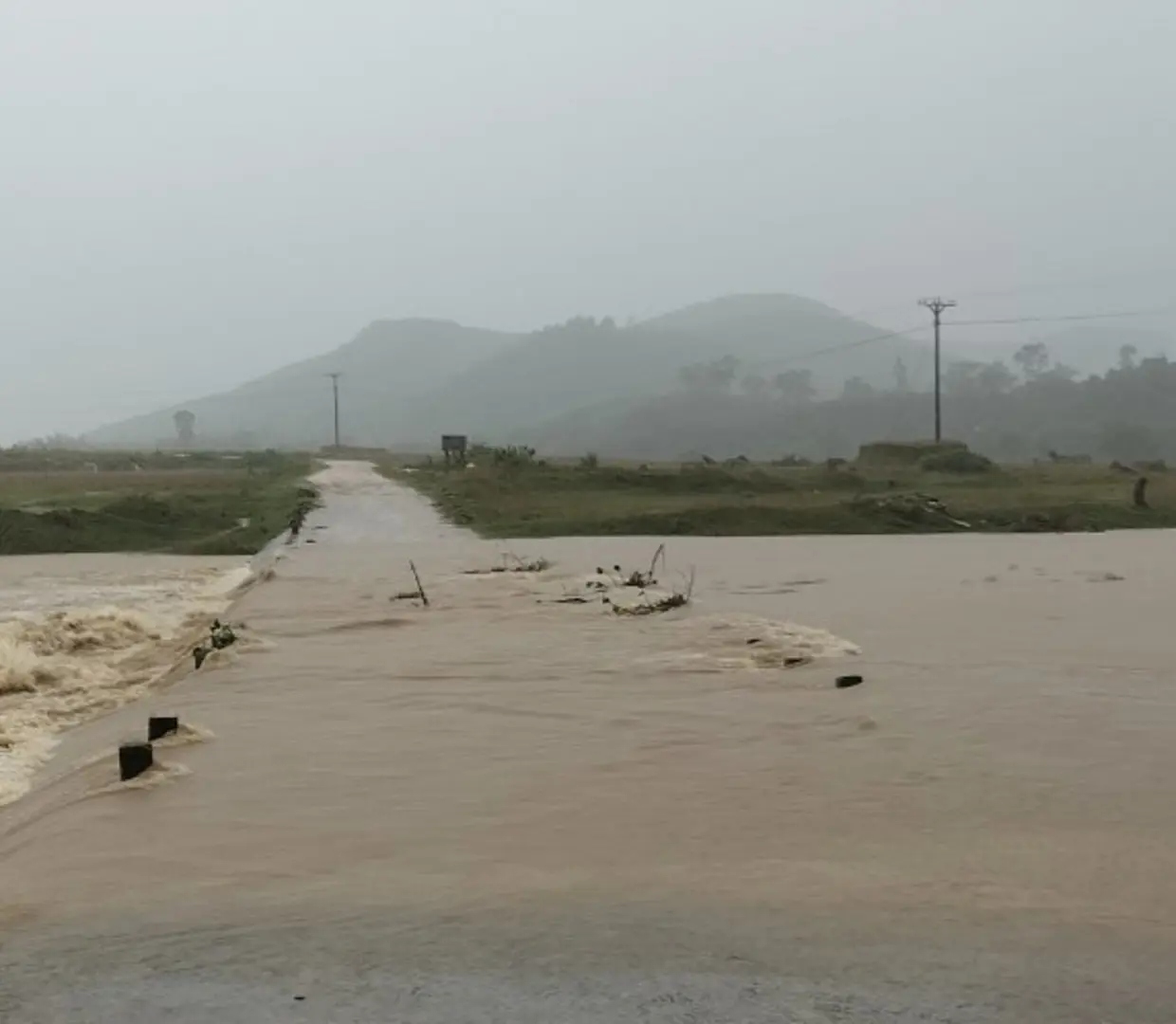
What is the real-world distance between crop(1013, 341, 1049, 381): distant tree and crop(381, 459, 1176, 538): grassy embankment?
113 m

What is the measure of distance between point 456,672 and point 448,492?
21.9 meters

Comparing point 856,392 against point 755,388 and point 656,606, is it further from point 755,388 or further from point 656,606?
point 656,606

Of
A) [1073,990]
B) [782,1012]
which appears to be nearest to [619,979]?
[782,1012]

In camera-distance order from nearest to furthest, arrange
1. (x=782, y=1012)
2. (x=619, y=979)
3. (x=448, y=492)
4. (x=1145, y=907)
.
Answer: (x=782, y=1012) → (x=619, y=979) → (x=1145, y=907) → (x=448, y=492)

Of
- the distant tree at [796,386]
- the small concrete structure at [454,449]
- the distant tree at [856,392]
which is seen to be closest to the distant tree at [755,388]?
the distant tree at [796,386]

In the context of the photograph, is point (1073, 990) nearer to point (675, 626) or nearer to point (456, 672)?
point (456, 672)

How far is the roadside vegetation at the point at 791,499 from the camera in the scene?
23031 millimetres

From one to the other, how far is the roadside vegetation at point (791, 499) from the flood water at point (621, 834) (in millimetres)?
12094

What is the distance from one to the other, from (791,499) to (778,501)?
0.94 m

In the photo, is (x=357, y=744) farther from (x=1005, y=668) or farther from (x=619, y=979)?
(x=1005, y=668)

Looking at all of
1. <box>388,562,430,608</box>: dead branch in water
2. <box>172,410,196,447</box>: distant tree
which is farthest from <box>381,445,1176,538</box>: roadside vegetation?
<box>172,410,196,447</box>: distant tree

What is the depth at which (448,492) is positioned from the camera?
30969mm

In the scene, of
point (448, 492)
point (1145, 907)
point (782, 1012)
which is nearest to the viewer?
point (782, 1012)

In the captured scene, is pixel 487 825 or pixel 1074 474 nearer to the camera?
pixel 487 825
